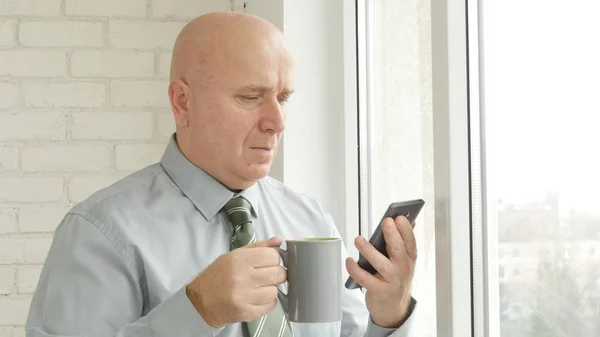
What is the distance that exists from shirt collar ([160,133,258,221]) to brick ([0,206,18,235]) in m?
1.21

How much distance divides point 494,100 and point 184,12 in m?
1.49

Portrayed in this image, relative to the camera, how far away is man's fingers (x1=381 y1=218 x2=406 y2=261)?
1176 millimetres

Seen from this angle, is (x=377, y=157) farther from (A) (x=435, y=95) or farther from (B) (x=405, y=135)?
(A) (x=435, y=95)

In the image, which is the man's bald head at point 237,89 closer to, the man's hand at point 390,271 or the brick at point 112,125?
the man's hand at point 390,271

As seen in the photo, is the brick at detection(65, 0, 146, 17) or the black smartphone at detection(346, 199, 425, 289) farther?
the brick at detection(65, 0, 146, 17)

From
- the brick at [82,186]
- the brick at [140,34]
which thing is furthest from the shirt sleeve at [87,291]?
the brick at [140,34]

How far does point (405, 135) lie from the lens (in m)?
1.79

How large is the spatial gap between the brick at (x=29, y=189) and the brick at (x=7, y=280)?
217 mm

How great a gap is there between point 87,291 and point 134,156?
1324mm

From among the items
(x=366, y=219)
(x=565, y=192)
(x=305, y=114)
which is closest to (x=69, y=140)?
(x=305, y=114)

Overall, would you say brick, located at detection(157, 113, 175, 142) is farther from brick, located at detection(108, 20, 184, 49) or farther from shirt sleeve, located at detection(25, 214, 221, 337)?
shirt sleeve, located at detection(25, 214, 221, 337)

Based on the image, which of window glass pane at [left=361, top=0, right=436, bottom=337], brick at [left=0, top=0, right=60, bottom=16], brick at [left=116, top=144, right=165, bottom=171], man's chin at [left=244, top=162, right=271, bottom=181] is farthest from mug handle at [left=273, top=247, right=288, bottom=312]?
Answer: brick at [left=0, top=0, right=60, bottom=16]

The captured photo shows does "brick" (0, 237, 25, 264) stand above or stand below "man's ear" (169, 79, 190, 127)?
below

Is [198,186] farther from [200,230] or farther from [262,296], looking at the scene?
[262,296]
